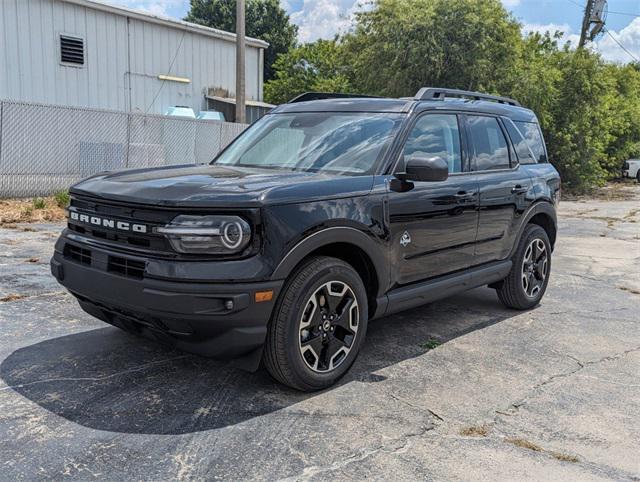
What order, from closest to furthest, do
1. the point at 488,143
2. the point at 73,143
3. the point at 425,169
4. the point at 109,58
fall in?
the point at 425,169
the point at 488,143
the point at 73,143
the point at 109,58

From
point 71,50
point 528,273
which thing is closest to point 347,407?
point 528,273

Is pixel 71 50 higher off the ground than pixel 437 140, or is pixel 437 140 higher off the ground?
pixel 71 50

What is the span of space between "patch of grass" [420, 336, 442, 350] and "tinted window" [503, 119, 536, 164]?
201 centimetres

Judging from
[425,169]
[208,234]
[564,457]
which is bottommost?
[564,457]

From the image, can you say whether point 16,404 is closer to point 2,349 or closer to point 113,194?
point 2,349

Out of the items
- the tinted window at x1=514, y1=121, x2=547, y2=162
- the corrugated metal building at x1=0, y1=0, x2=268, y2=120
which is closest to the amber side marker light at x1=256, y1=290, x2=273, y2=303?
the tinted window at x1=514, y1=121, x2=547, y2=162

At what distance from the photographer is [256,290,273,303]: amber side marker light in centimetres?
327

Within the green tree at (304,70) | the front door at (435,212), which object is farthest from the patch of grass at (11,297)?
the green tree at (304,70)

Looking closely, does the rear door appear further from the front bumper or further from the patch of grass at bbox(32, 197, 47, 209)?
the patch of grass at bbox(32, 197, 47, 209)

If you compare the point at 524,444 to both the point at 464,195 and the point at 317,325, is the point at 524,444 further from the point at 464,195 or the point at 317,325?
the point at 464,195

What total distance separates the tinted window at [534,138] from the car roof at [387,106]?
Result: 1.24ft

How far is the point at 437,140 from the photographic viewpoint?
15.5ft

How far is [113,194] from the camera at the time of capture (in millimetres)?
3551

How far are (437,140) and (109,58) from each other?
631 inches
